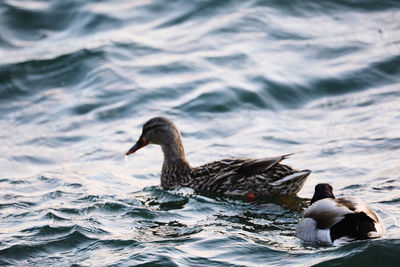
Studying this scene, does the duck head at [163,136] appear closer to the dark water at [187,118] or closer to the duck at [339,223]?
the dark water at [187,118]

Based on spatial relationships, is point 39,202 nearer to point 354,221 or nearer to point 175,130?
point 175,130

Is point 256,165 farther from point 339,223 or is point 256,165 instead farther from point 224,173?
point 339,223

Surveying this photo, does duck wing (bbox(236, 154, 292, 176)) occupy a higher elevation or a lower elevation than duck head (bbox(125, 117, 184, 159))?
lower

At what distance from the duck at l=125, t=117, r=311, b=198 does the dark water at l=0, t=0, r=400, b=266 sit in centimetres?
21

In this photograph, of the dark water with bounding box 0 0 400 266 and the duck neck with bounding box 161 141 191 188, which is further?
the duck neck with bounding box 161 141 191 188

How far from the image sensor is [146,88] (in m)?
13.9

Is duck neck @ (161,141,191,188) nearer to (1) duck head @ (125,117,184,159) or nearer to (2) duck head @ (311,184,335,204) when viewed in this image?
(1) duck head @ (125,117,184,159)

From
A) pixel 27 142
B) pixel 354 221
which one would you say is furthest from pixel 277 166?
pixel 27 142

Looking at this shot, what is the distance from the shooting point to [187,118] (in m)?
12.7

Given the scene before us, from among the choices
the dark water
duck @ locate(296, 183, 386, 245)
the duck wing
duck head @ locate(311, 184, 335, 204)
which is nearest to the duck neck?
the dark water

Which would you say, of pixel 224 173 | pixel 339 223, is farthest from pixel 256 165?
pixel 339 223

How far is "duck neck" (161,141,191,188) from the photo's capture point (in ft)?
32.7

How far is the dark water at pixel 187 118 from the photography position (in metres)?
7.73

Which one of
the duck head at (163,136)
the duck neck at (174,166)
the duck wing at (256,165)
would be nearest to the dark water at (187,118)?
the duck neck at (174,166)
